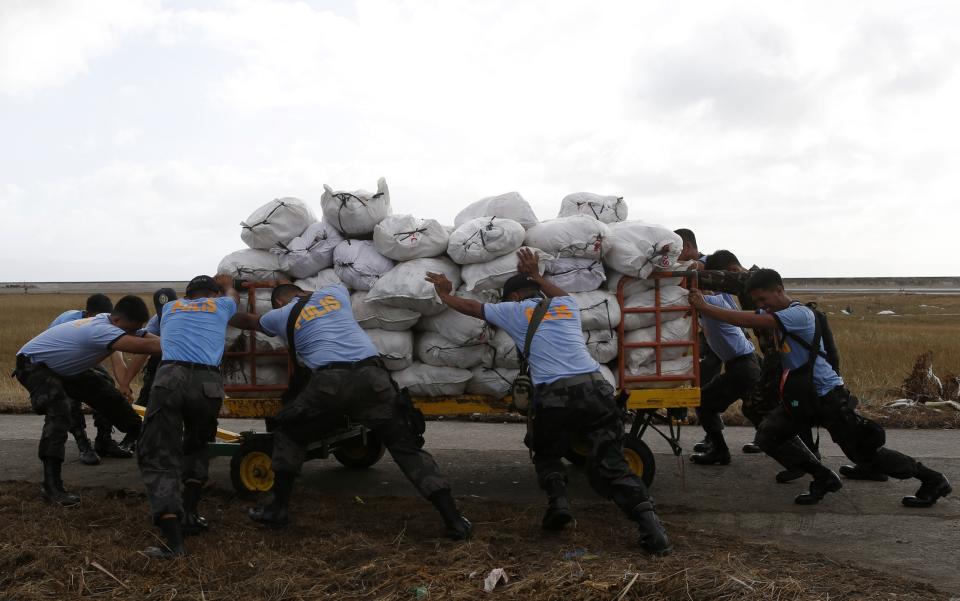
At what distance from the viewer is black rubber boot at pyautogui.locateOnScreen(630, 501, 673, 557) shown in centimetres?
466

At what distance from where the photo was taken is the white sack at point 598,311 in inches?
235

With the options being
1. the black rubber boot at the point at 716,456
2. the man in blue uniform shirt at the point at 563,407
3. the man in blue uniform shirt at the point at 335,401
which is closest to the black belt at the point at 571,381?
the man in blue uniform shirt at the point at 563,407

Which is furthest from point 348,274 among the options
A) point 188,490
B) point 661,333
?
point 661,333

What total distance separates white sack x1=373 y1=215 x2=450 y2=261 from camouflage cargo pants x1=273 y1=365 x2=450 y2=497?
108 cm

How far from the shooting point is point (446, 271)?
618 cm

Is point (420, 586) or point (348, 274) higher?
point (348, 274)

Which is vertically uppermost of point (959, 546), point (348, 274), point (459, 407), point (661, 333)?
point (348, 274)

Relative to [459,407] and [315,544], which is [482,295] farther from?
[315,544]

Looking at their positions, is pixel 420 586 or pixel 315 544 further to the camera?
pixel 315 544

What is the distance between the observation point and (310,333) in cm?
551

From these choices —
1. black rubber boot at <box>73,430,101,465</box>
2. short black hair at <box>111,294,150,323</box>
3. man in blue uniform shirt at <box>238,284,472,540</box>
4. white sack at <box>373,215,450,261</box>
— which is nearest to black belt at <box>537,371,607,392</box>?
man in blue uniform shirt at <box>238,284,472,540</box>

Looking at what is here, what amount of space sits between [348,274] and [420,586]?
2818mm

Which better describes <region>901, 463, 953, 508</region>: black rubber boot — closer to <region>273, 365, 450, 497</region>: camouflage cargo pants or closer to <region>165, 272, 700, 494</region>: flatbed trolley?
<region>165, 272, 700, 494</region>: flatbed trolley

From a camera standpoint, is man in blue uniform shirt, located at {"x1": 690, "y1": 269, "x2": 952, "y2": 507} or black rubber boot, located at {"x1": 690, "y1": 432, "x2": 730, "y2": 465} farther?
black rubber boot, located at {"x1": 690, "y1": 432, "x2": 730, "y2": 465}
